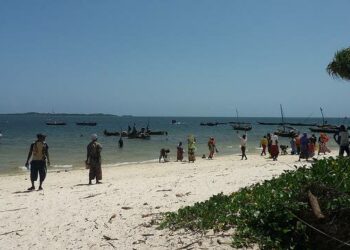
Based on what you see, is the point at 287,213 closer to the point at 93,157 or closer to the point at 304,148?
the point at 93,157

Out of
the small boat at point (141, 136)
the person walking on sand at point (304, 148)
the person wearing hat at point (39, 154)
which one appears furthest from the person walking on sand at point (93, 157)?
the small boat at point (141, 136)

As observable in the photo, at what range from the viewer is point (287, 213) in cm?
556

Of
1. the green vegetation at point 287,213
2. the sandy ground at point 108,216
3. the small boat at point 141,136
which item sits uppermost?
the green vegetation at point 287,213

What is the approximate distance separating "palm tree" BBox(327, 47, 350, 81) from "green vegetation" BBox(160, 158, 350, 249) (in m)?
6.83

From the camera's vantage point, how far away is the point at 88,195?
436 inches

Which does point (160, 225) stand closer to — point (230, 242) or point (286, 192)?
point (230, 242)

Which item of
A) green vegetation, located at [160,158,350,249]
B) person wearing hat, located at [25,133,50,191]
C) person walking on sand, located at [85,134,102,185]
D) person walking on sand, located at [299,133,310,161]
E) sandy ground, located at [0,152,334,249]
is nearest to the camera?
green vegetation, located at [160,158,350,249]

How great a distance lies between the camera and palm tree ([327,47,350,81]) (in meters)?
13.1

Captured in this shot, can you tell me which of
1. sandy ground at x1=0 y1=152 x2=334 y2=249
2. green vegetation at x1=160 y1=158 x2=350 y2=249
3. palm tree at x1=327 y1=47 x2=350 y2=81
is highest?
palm tree at x1=327 y1=47 x2=350 y2=81

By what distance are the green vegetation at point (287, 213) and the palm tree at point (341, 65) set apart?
6827 millimetres

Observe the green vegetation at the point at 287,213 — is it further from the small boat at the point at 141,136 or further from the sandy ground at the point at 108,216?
the small boat at the point at 141,136

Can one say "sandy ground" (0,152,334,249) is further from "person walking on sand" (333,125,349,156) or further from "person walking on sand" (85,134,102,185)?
"person walking on sand" (333,125,349,156)

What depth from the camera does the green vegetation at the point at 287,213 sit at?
5.27 metres

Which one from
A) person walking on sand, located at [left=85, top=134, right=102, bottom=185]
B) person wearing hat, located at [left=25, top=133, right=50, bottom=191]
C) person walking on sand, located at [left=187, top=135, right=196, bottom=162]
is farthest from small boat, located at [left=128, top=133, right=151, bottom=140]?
person wearing hat, located at [left=25, top=133, right=50, bottom=191]
